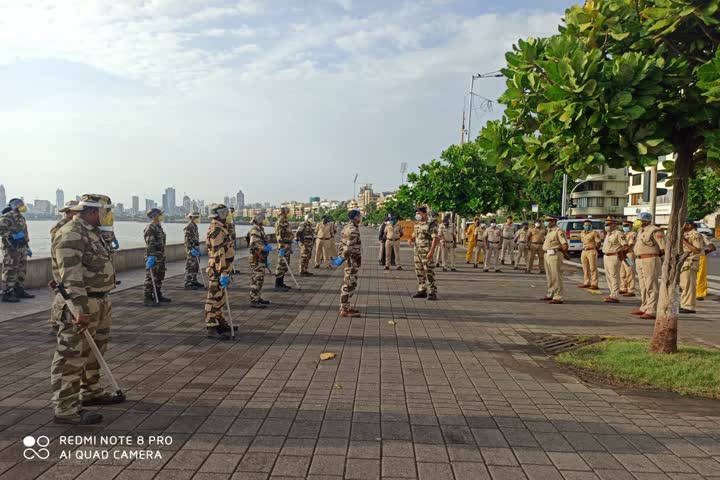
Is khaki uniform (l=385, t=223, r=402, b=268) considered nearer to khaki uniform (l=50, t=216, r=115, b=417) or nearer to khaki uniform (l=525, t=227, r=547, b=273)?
khaki uniform (l=525, t=227, r=547, b=273)

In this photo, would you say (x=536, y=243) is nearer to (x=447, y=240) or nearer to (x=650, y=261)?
(x=447, y=240)

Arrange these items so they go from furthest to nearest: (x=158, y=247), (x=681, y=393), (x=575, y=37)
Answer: (x=158, y=247)
(x=575, y=37)
(x=681, y=393)

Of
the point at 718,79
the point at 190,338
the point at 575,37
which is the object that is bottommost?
the point at 190,338

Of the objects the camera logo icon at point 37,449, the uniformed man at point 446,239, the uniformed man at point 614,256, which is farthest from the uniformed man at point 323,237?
the camera logo icon at point 37,449

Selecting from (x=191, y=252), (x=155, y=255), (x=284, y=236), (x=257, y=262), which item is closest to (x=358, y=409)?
(x=257, y=262)

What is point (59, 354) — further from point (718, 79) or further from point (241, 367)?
point (718, 79)

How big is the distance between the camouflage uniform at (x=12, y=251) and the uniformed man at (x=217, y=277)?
5.18m

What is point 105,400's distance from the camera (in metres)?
4.69

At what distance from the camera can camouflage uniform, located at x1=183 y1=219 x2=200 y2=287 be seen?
39.8 feet

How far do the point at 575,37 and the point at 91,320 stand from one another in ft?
18.9

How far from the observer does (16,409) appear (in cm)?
450

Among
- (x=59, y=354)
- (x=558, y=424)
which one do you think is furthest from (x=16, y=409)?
(x=558, y=424)

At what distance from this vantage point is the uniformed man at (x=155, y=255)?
10.1m

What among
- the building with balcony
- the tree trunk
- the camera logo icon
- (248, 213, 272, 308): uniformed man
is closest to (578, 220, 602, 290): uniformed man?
the tree trunk
